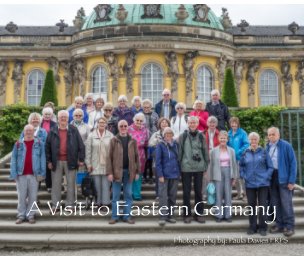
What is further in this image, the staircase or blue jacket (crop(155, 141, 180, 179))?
blue jacket (crop(155, 141, 180, 179))

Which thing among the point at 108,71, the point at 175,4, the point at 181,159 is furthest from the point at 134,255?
the point at 175,4

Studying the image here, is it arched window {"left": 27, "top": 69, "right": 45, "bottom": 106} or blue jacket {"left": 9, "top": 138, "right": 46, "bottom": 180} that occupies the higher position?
arched window {"left": 27, "top": 69, "right": 45, "bottom": 106}

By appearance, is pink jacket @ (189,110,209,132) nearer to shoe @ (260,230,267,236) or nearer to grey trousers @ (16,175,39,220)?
shoe @ (260,230,267,236)

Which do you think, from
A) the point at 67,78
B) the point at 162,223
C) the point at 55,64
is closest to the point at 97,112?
the point at 162,223

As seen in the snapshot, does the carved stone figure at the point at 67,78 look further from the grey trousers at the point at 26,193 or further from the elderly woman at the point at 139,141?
the grey trousers at the point at 26,193

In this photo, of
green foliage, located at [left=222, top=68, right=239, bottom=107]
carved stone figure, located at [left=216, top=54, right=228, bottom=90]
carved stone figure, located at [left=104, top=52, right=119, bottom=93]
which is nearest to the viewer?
green foliage, located at [left=222, top=68, right=239, bottom=107]

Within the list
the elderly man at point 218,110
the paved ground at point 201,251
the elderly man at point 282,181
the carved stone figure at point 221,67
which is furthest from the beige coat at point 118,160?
the carved stone figure at point 221,67

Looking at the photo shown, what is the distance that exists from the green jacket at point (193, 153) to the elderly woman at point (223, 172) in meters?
0.35

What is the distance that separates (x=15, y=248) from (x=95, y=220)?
1559mm

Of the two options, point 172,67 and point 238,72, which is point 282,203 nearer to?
point 172,67

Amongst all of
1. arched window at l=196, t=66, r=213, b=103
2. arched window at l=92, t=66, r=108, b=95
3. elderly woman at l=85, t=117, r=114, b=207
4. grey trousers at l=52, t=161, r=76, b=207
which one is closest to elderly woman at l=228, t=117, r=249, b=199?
elderly woman at l=85, t=117, r=114, b=207

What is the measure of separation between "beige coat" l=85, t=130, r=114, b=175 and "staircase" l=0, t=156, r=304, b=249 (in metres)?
0.93

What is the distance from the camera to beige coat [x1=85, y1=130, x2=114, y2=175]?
26.3ft

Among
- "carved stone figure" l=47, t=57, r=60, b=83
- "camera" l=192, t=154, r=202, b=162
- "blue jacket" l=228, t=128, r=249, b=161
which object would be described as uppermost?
"carved stone figure" l=47, t=57, r=60, b=83
